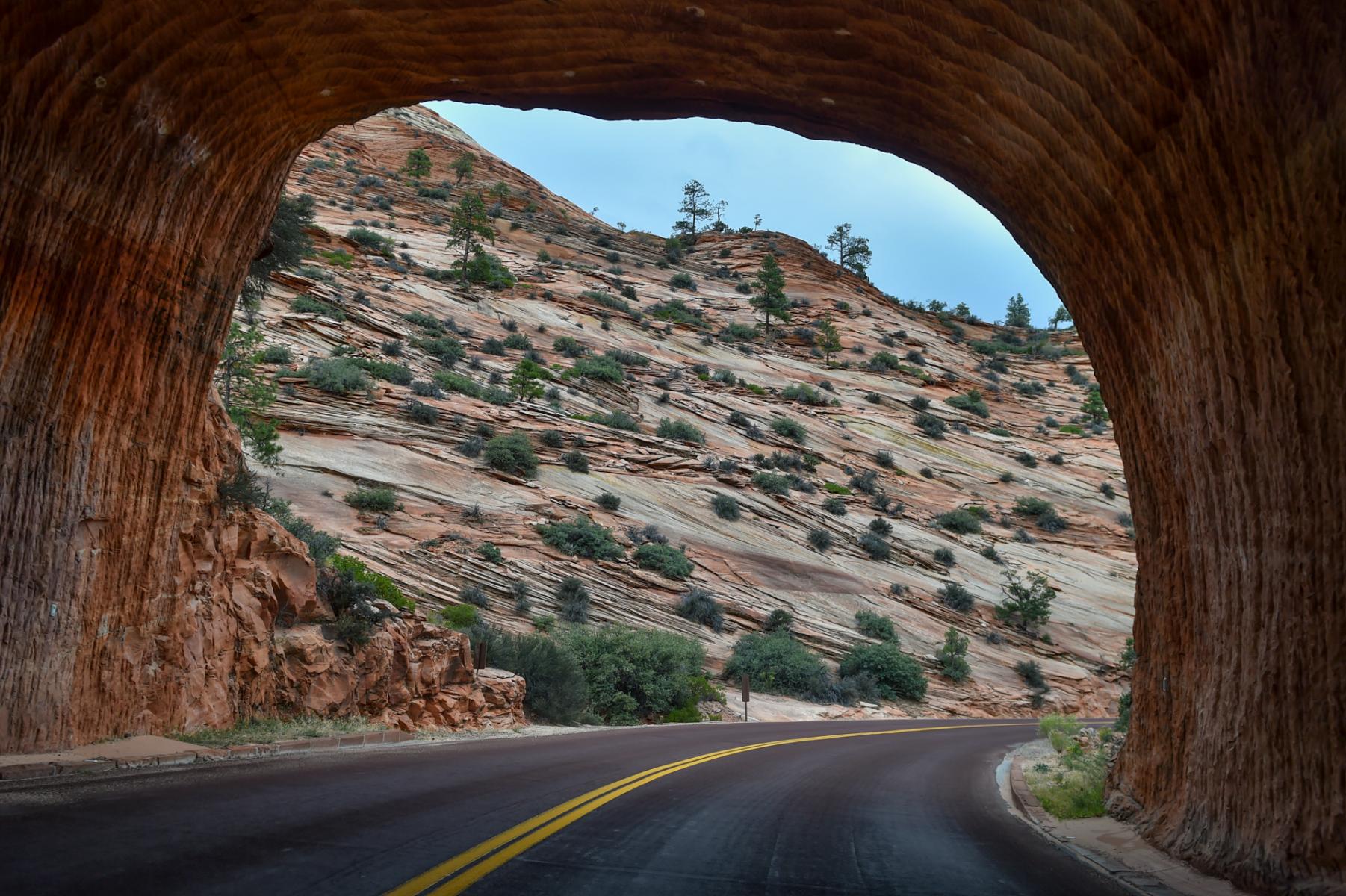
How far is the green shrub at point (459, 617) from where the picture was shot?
22.0 meters

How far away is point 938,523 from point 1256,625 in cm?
4130

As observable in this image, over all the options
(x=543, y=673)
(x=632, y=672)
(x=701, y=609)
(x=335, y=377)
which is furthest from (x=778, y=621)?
(x=335, y=377)

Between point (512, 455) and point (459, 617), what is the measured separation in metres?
11.6

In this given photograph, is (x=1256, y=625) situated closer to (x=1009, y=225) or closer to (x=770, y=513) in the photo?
(x=1009, y=225)

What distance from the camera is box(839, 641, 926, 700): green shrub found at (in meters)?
32.3

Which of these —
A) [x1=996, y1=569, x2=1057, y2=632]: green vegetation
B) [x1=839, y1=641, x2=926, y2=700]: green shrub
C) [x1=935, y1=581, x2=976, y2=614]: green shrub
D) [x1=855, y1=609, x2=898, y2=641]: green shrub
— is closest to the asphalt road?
[x1=839, y1=641, x2=926, y2=700]: green shrub

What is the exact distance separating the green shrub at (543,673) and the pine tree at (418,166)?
64.6 metres

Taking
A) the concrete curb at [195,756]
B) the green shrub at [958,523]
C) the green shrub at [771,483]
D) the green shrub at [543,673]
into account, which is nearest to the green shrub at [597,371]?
the green shrub at [771,483]

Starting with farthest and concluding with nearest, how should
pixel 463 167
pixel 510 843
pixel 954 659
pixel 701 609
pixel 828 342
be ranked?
pixel 463 167 → pixel 828 342 → pixel 954 659 → pixel 701 609 → pixel 510 843

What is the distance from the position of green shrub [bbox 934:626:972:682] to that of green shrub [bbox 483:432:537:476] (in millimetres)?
16510

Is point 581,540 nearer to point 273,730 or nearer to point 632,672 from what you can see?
point 632,672

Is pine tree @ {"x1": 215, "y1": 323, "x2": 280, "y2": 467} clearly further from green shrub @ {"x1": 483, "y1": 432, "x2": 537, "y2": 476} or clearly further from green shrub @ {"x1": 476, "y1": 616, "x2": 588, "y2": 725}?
green shrub @ {"x1": 483, "y1": 432, "x2": 537, "y2": 476}

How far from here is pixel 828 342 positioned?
67.3 metres

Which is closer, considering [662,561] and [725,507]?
[662,561]
